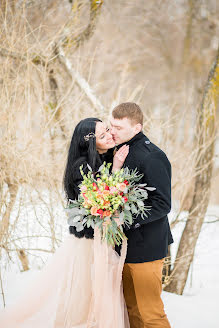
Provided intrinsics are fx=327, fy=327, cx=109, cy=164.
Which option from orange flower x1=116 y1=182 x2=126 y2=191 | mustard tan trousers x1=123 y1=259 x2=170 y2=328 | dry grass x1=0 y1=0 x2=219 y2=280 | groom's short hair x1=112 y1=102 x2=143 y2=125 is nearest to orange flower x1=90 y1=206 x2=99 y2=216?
orange flower x1=116 y1=182 x2=126 y2=191

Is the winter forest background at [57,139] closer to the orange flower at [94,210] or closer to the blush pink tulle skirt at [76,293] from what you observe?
the blush pink tulle skirt at [76,293]

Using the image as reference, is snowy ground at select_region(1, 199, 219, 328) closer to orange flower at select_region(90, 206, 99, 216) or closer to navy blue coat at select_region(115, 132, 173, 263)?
navy blue coat at select_region(115, 132, 173, 263)

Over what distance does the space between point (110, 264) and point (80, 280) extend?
33 centimetres

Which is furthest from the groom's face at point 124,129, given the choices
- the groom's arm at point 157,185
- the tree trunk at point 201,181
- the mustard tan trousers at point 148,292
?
the tree trunk at point 201,181

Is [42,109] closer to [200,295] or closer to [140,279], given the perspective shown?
[140,279]

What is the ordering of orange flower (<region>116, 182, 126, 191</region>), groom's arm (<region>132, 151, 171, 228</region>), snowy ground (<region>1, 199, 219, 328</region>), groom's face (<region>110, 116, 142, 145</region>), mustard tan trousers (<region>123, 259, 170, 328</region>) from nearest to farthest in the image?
1. orange flower (<region>116, 182, 126, 191</region>)
2. groom's arm (<region>132, 151, 171, 228</region>)
3. mustard tan trousers (<region>123, 259, 170, 328</region>)
4. groom's face (<region>110, 116, 142, 145</region>)
5. snowy ground (<region>1, 199, 219, 328</region>)

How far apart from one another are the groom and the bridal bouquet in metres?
0.14

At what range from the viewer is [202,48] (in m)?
12.3

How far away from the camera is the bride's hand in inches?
110

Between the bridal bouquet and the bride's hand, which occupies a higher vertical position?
the bride's hand

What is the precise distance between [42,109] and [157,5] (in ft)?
25.3

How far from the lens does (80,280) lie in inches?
112

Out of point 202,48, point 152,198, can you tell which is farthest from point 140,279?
point 202,48

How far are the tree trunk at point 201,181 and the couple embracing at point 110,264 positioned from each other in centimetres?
163
